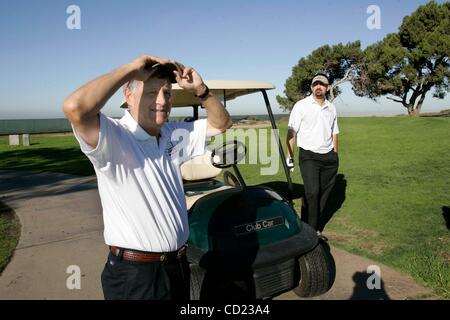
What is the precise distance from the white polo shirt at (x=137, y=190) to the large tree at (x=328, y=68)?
36.1m

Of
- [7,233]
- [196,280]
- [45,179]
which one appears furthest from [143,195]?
[45,179]

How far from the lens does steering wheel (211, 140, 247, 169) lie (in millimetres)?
3395

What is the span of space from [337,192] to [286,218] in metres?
4.15

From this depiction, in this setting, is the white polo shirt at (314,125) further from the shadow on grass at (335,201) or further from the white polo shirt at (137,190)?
the white polo shirt at (137,190)

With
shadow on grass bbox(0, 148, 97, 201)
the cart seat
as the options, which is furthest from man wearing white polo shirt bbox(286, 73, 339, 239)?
shadow on grass bbox(0, 148, 97, 201)

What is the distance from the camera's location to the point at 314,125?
4500mm

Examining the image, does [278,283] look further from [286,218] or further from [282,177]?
[282,177]

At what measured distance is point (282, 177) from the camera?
888cm

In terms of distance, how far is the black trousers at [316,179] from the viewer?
4328 mm

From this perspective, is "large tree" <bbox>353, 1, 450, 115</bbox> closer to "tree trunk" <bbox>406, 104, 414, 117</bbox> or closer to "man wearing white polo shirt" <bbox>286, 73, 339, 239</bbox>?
"tree trunk" <bbox>406, 104, 414, 117</bbox>

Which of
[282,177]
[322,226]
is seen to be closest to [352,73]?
[282,177]

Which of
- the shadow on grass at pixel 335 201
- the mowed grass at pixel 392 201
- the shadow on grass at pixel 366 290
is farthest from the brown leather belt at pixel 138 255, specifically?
the shadow on grass at pixel 335 201

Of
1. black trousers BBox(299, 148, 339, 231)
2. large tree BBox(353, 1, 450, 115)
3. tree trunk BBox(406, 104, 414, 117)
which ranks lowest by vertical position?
black trousers BBox(299, 148, 339, 231)

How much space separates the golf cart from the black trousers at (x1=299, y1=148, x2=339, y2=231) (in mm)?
1201
